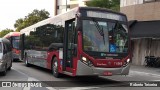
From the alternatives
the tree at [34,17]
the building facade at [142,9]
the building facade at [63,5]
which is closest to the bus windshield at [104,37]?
the building facade at [142,9]

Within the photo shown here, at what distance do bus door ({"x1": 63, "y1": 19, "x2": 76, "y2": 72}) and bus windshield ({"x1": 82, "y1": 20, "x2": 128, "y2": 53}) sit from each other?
801 millimetres

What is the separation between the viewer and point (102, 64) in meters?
13.8

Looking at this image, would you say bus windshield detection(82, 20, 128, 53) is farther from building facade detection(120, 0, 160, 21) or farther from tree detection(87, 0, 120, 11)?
tree detection(87, 0, 120, 11)

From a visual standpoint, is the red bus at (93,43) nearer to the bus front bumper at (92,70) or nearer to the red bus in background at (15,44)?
the bus front bumper at (92,70)

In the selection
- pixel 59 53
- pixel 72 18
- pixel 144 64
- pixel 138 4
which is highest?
pixel 138 4

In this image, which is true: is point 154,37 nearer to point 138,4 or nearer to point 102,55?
point 138,4

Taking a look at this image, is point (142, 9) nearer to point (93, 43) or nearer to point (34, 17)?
point (93, 43)

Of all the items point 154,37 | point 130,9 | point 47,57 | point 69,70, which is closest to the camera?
point 69,70

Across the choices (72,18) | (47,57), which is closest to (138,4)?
(47,57)

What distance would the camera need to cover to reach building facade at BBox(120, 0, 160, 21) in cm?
3057

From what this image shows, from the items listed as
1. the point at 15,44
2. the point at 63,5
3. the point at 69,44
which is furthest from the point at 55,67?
the point at 63,5

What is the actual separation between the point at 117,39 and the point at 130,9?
804 inches

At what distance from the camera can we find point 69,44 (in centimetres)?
1493

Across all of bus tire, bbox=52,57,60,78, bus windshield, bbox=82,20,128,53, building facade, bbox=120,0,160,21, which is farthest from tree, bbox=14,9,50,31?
bus windshield, bbox=82,20,128,53
